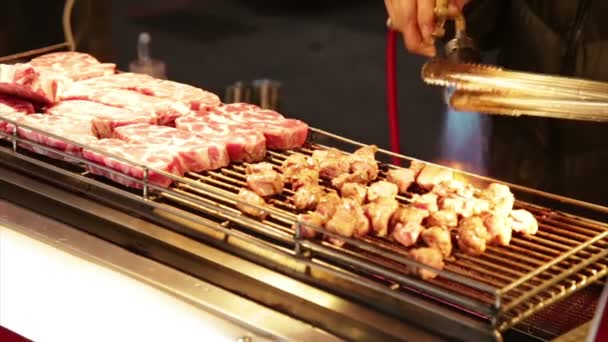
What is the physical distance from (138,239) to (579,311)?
4.06 feet

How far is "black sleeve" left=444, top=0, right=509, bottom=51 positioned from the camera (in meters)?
3.86

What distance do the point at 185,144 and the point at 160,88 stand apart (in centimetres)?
68

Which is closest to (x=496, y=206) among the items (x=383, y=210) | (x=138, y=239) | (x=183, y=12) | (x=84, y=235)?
(x=383, y=210)

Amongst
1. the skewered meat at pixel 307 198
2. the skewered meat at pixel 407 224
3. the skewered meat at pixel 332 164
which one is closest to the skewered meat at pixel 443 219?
the skewered meat at pixel 407 224

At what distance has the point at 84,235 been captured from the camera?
2.63m

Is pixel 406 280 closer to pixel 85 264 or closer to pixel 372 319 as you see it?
pixel 372 319

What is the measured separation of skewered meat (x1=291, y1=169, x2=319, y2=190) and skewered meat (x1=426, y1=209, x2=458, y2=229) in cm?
42

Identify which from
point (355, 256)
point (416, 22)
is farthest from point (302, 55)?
point (355, 256)

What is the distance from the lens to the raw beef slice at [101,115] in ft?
10.8

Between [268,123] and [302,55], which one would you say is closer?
[268,123]

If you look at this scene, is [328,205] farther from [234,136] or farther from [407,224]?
[234,136]

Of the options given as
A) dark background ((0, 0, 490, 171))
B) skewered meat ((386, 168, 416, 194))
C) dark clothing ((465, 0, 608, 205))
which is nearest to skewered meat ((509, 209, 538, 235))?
skewered meat ((386, 168, 416, 194))

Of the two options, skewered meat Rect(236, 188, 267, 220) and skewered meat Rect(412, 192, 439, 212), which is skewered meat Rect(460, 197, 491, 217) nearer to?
skewered meat Rect(412, 192, 439, 212)

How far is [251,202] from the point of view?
2.61 m
